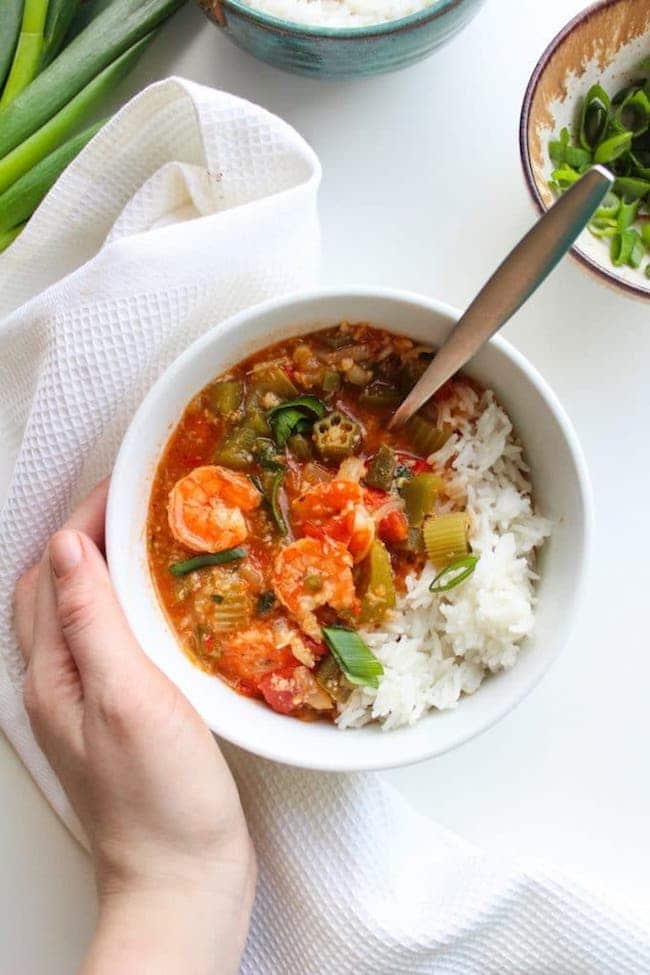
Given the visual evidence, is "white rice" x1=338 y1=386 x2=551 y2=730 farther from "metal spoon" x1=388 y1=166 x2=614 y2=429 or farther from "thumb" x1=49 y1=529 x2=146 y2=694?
"thumb" x1=49 y1=529 x2=146 y2=694

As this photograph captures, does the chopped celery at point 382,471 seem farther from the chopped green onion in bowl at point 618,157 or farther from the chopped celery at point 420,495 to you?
the chopped green onion in bowl at point 618,157

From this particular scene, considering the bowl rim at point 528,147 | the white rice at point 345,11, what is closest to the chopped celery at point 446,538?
the bowl rim at point 528,147

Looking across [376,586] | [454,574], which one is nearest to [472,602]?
[454,574]

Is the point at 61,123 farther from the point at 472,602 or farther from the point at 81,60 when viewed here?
the point at 472,602

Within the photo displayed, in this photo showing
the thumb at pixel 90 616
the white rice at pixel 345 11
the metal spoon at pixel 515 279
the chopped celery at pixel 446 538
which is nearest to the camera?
the metal spoon at pixel 515 279

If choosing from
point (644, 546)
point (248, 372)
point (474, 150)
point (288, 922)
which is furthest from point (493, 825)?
point (474, 150)

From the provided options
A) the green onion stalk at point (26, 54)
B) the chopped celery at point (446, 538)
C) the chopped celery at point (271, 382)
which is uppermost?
the green onion stalk at point (26, 54)
